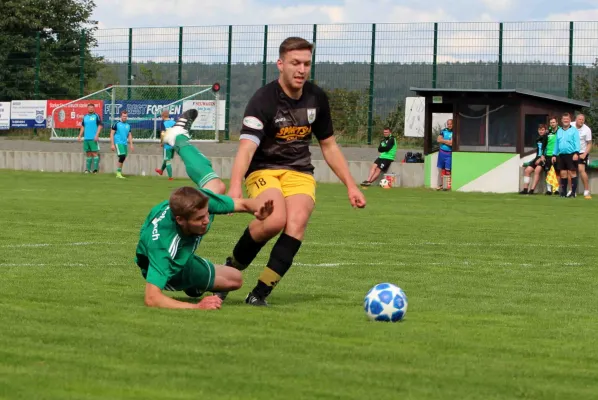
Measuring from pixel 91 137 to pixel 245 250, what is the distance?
28153 mm

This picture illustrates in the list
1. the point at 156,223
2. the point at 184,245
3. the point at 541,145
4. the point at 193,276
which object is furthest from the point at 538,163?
the point at 156,223

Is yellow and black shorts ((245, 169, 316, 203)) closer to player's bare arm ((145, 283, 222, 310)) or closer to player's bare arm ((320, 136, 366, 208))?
player's bare arm ((320, 136, 366, 208))

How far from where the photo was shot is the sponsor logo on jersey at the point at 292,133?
27.5 feet

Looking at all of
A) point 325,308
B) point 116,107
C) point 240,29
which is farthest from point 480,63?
point 325,308

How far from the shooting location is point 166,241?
24.7 feet

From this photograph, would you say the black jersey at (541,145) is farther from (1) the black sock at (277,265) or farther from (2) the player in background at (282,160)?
(1) the black sock at (277,265)

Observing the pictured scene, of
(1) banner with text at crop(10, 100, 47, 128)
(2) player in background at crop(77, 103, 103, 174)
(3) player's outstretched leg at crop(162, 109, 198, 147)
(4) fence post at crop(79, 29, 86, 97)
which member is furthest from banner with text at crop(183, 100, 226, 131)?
(3) player's outstretched leg at crop(162, 109, 198, 147)

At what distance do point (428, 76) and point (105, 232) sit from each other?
67.5 feet

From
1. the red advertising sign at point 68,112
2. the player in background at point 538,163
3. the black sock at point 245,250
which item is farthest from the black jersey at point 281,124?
the red advertising sign at point 68,112

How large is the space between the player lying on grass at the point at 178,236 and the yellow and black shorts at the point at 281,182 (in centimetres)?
69

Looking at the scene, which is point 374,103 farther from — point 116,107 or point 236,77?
point 116,107

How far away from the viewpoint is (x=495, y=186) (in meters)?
29.8

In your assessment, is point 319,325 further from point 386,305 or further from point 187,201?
point 187,201

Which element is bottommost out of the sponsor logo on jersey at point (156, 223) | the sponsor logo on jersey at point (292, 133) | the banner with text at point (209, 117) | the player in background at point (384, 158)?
the sponsor logo on jersey at point (156, 223)
